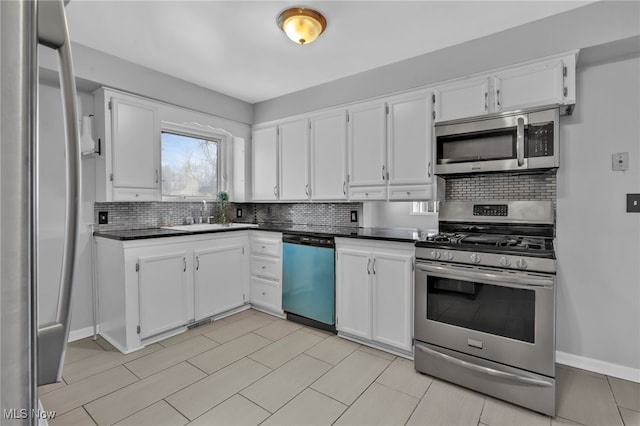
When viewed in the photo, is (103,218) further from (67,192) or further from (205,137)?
(67,192)

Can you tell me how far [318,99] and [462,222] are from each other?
1.91m

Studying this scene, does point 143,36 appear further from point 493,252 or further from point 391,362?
point 391,362

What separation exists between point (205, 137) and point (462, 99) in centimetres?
293

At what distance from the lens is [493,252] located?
202 centimetres

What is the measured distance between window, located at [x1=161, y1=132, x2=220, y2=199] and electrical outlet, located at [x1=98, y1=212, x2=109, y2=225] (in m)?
0.63

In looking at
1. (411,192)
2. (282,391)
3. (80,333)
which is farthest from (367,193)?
(80,333)

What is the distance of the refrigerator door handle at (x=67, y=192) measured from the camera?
0.51m

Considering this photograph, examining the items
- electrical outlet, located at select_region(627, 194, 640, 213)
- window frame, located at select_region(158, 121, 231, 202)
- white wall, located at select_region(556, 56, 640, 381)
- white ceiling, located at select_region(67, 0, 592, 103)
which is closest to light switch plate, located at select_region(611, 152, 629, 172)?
white wall, located at select_region(556, 56, 640, 381)

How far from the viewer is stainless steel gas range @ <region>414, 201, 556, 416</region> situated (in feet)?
6.16

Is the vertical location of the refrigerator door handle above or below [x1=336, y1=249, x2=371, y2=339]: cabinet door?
above

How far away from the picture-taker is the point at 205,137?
401 centimetres

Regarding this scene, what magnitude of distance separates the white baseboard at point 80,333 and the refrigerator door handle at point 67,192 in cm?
295

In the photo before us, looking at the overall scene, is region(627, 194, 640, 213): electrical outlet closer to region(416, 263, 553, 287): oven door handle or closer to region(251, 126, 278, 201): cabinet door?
region(416, 263, 553, 287): oven door handle

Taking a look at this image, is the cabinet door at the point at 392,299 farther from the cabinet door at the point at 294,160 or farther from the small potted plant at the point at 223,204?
the small potted plant at the point at 223,204
